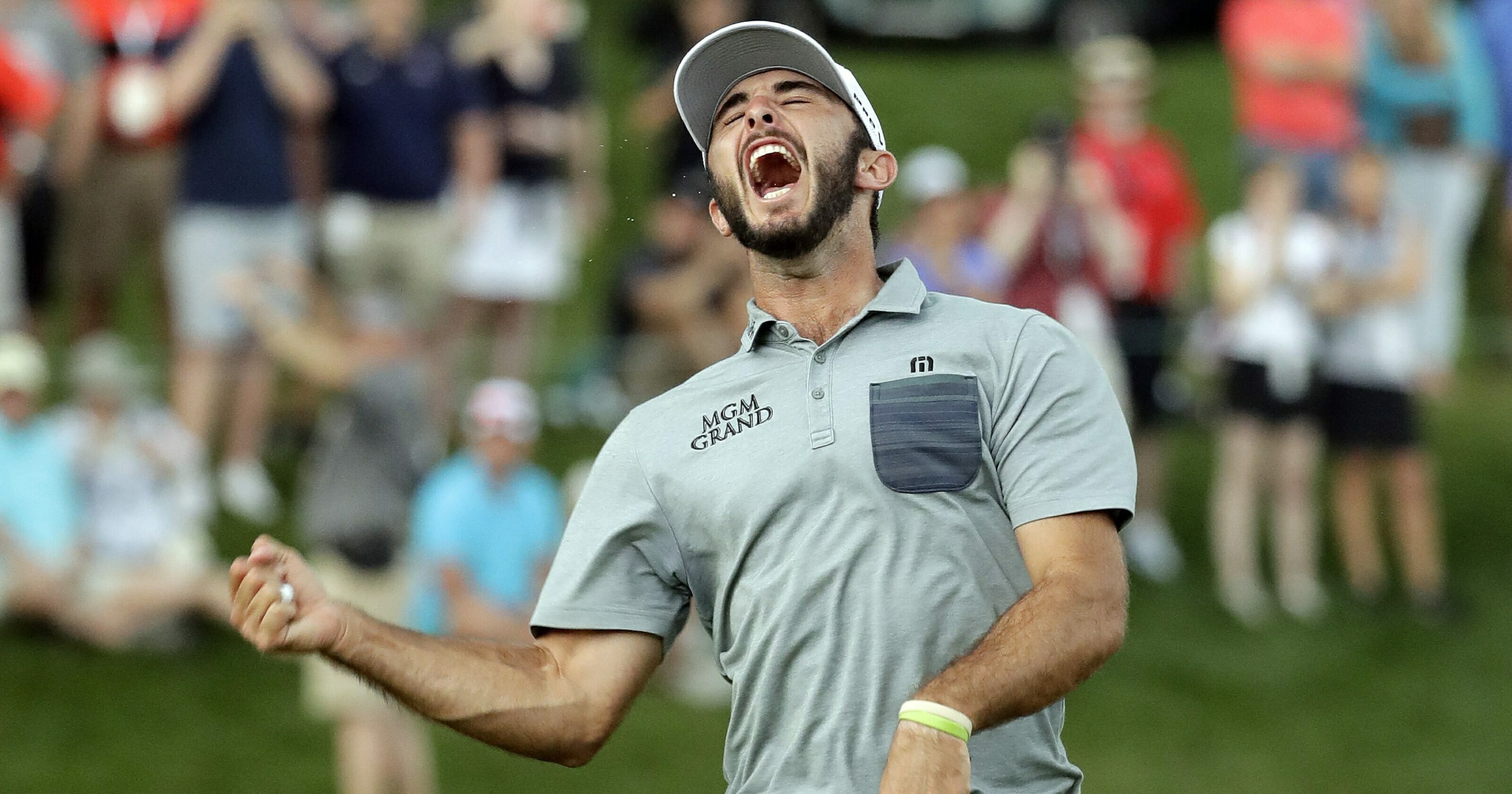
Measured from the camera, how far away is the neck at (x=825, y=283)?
3.18 meters

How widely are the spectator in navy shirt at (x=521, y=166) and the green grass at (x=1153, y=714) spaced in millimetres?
881

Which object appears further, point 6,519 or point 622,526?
point 6,519

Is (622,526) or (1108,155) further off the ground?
(622,526)

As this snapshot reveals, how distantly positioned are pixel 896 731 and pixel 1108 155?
24.5 ft

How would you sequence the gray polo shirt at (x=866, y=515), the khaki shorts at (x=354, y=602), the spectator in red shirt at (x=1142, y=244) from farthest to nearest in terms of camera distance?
the spectator in red shirt at (x=1142, y=244) < the khaki shorts at (x=354, y=602) < the gray polo shirt at (x=866, y=515)

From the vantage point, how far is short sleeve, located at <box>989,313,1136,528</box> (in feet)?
9.34

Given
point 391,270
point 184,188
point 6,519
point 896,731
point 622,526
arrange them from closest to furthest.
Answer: point 896,731, point 622,526, point 6,519, point 184,188, point 391,270

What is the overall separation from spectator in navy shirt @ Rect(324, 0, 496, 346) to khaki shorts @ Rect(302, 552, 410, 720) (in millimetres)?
2050

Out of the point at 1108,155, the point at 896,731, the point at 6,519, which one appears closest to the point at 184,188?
the point at 6,519

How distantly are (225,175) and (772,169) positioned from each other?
6269 millimetres

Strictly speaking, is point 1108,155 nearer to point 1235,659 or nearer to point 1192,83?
point 1235,659

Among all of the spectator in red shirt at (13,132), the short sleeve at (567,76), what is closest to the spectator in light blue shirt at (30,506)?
the spectator in red shirt at (13,132)

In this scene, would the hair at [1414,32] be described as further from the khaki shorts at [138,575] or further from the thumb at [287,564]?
the thumb at [287,564]

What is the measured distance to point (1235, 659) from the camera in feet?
30.7
